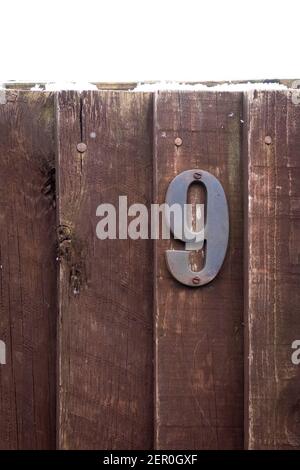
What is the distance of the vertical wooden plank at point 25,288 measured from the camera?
2113 mm

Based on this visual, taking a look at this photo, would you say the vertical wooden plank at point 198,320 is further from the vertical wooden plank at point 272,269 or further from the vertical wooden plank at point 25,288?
the vertical wooden plank at point 25,288

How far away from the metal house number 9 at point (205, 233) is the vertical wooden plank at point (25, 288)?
1.24 feet

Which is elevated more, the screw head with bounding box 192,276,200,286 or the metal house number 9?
the metal house number 9

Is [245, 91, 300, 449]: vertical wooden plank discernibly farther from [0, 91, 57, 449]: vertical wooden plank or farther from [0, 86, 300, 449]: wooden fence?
[0, 91, 57, 449]: vertical wooden plank

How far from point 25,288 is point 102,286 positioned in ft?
0.80

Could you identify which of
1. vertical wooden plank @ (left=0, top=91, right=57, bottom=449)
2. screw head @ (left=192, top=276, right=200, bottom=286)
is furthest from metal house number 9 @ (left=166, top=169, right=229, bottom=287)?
vertical wooden plank @ (left=0, top=91, right=57, bottom=449)

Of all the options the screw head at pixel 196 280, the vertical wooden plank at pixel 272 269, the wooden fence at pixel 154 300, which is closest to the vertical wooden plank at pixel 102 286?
the wooden fence at pixel 154 300

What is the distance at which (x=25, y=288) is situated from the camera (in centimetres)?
212

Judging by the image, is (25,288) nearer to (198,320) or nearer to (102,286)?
(102,286)

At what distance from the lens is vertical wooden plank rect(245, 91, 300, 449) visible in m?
2.05

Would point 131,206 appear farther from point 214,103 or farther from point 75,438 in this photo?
point 75,438

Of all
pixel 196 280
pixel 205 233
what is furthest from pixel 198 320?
pixel 205 233

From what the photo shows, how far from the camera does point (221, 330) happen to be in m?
2.08
